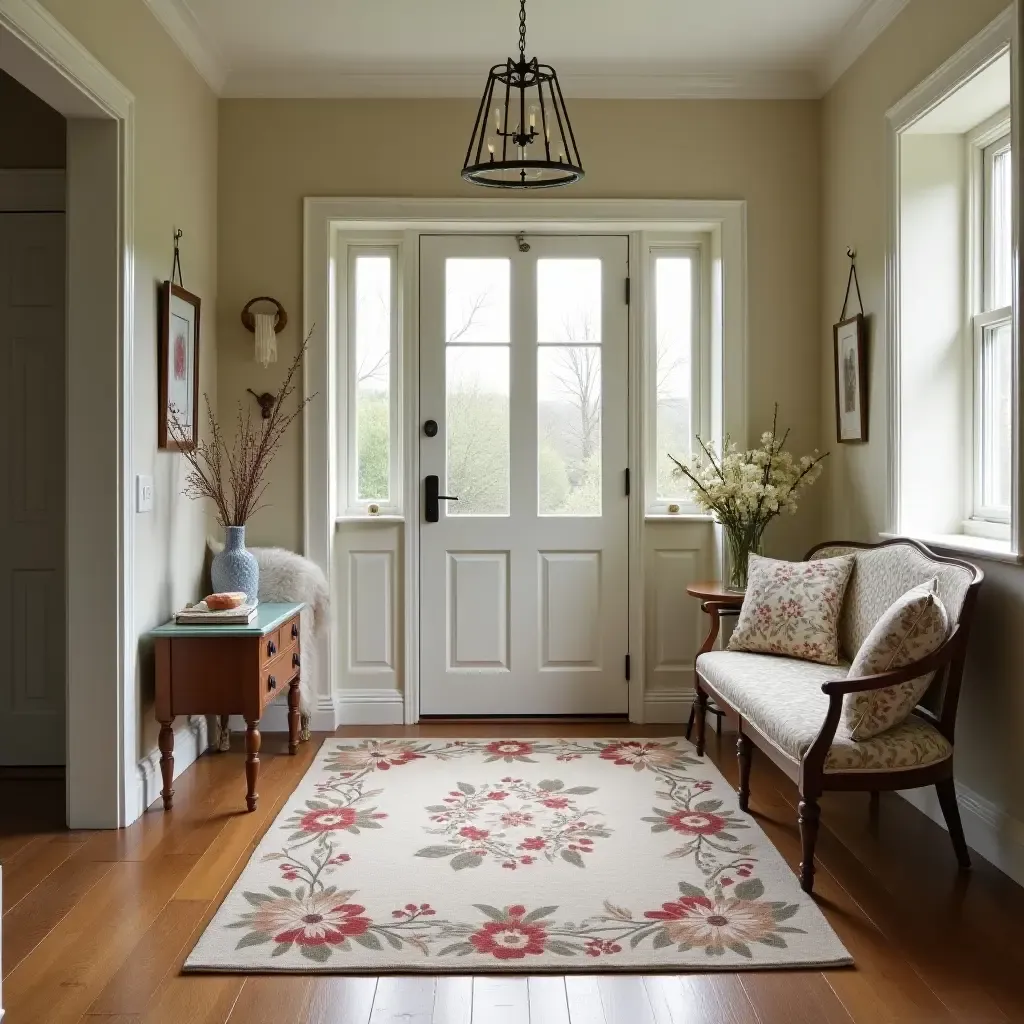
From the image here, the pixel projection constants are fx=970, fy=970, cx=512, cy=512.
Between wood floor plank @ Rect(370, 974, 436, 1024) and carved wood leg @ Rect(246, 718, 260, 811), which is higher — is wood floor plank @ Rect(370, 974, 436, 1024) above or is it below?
below

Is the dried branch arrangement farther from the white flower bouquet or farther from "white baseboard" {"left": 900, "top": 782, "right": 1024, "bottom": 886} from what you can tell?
"white baseboard" {"left": 900, "top": 782, "right": 1024, "bottom": 886}

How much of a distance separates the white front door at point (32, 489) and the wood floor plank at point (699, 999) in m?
2.66

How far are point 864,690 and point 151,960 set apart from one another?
194 cm

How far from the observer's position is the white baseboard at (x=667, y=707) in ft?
14.9

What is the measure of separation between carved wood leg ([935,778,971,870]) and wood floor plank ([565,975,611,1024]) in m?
1.24

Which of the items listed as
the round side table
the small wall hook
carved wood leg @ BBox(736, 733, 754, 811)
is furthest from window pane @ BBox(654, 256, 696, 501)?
the small wall hook

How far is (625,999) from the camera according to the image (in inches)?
84.5

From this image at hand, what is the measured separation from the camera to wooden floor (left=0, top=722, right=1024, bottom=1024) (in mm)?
2092

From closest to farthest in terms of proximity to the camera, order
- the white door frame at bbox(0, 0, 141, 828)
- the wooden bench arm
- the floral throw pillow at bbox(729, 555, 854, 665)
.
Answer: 1. the wooden bench arm
2. the white door frame at bbox(0, 0, 141, 828)
3. the floral throw pillow at bbox(729, 555, 854, 665)

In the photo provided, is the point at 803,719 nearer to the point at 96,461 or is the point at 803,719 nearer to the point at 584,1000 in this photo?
the point at 584,1000

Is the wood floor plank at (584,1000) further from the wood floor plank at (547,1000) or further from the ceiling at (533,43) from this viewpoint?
the ceiling at (533,43)

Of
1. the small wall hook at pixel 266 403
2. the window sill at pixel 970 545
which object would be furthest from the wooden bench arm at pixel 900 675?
the small wall hook at pixel 266 403

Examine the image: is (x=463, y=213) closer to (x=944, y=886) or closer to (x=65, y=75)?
(x=65, y=75)

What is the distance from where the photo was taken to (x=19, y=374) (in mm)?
3752
